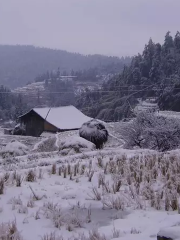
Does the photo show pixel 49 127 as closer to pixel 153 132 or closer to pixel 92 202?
pixel 153 132

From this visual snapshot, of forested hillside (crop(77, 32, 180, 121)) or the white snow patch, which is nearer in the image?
the white snow patch

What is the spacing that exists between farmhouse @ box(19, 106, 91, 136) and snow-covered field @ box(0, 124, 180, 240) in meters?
35.6

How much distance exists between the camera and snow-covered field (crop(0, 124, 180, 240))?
4.32 meters

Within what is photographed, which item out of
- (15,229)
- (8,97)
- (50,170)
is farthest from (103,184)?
(8,97)

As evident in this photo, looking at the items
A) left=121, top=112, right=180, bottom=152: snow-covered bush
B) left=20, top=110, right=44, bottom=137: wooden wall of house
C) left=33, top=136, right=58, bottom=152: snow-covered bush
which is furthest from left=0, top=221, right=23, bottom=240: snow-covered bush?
left=20, top=110, right=44, bottom=137: wooden wall of house

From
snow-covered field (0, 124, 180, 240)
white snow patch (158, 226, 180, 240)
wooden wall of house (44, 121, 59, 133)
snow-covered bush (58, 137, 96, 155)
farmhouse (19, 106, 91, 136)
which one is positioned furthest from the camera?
farmhouse (19, 106, 91, 136)

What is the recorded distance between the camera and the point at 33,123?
45625 millimetres

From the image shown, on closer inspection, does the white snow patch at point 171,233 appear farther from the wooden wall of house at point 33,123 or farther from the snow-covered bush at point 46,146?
the wooden wall of house at point 33,123

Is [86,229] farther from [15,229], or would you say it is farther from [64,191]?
[64,191]

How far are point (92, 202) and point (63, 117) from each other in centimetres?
4035

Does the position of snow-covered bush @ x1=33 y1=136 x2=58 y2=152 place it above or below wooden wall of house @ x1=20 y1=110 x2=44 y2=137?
above

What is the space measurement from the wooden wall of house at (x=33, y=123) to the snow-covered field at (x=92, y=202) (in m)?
37.3

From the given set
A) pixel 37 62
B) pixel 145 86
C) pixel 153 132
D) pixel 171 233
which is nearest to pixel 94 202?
pixel 171 233

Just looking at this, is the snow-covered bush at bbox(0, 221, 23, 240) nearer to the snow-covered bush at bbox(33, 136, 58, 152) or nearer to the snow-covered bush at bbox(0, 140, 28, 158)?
the snow-covered bush at bbox(0, 140, 28, 158)
